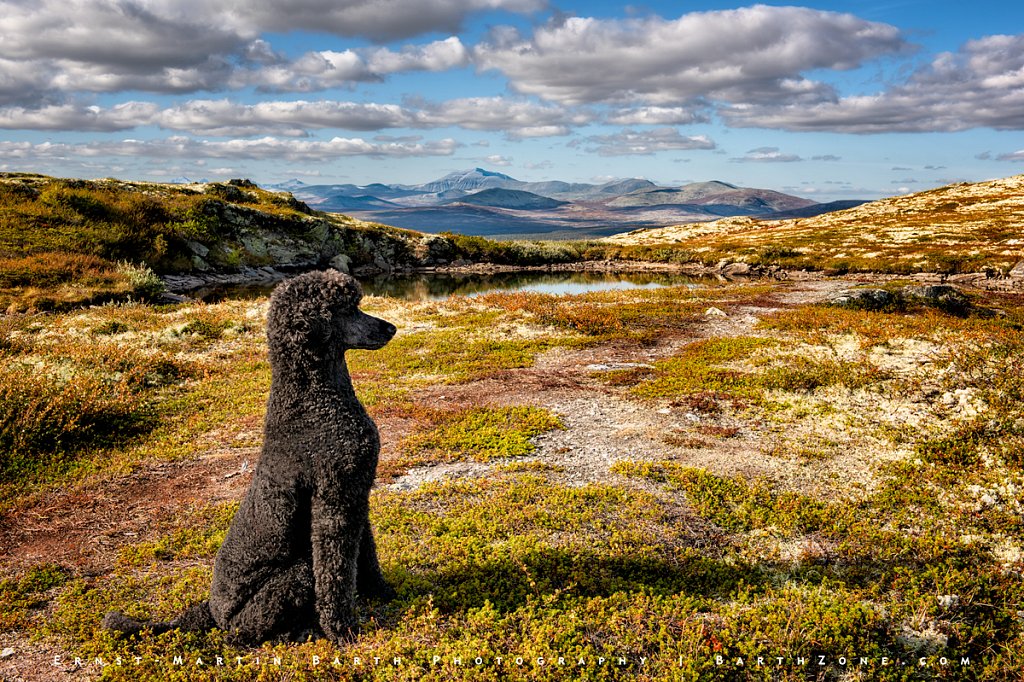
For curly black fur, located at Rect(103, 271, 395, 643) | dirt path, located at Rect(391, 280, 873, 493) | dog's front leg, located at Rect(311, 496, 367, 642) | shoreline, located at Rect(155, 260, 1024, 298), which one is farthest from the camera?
shoreline, located at Rect(155, 260, 1024, 298)

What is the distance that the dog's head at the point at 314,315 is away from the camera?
213 inches

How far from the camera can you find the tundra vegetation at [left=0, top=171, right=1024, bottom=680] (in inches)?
247

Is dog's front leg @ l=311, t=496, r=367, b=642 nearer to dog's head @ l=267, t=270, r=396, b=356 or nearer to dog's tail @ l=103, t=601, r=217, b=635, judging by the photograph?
dog's tail @ l=103, t=601, r=217, b=635

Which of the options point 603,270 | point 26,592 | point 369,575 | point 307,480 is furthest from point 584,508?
point 603,270

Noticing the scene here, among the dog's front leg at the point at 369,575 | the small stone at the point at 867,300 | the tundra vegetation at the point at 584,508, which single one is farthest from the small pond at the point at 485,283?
the dog's front leg at the point at 369,575

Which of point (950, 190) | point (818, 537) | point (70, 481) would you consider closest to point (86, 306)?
point (70, 481)

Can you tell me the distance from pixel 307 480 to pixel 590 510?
18.1 ft

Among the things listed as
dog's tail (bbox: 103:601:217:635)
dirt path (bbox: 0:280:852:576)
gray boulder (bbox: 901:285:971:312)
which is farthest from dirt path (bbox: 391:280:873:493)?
gray boulder (bbox: 901:285:971:312)

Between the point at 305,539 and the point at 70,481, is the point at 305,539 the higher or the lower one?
the higher one

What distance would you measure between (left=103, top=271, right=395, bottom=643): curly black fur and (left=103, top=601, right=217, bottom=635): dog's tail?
41cm

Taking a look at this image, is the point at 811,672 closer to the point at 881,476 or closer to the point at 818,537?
the point at 818,537

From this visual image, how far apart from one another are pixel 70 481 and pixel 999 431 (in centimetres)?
1978

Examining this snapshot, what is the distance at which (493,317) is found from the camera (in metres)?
28.6

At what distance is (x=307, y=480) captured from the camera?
572 centimetres
